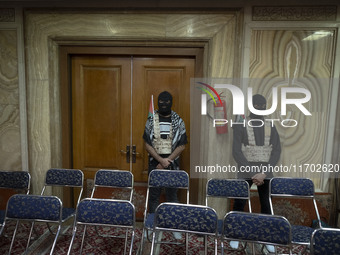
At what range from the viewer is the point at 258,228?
157 cm

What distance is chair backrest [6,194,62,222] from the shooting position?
182 centimetres

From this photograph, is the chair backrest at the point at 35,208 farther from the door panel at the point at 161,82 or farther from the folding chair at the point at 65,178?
the door panel at the point at 161,82

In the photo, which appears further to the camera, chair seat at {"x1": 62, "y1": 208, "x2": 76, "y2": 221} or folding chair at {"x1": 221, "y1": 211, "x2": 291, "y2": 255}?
chair seat at {"x1": 62, "y1": 208, "x2": 76, "y2": 221}

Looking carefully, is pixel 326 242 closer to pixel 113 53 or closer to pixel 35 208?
pixel 35 208

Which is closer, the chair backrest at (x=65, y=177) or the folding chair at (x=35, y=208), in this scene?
the folding chair at (x=35, y=208)

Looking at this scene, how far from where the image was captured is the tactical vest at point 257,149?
98.2 inches

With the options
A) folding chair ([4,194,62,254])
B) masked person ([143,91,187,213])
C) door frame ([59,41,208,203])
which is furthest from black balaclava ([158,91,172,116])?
folding chair ([4,194,62,254])

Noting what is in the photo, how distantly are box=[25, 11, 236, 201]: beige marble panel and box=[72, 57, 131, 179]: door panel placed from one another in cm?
26

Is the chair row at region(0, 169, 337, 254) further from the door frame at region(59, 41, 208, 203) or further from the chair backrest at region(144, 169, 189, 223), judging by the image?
the door frame at region(59, 41, 208, 203)

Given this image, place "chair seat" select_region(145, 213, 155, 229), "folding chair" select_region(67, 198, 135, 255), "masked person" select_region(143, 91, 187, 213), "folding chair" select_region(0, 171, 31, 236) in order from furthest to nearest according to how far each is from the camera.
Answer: "masked person" select_region(143, 91, 187, 213), "folding chair" select_region(0, 171, 31, 236), "chair seat" select_region(145, 213, 155, 229), "folding chair" select_region(67, 198, 135, 255)

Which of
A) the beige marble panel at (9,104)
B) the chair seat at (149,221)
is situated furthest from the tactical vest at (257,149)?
the beige marble panel at (9,104)

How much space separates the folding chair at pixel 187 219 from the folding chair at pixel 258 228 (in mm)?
108

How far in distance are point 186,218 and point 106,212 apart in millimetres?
628

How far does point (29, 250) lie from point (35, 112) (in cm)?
159
